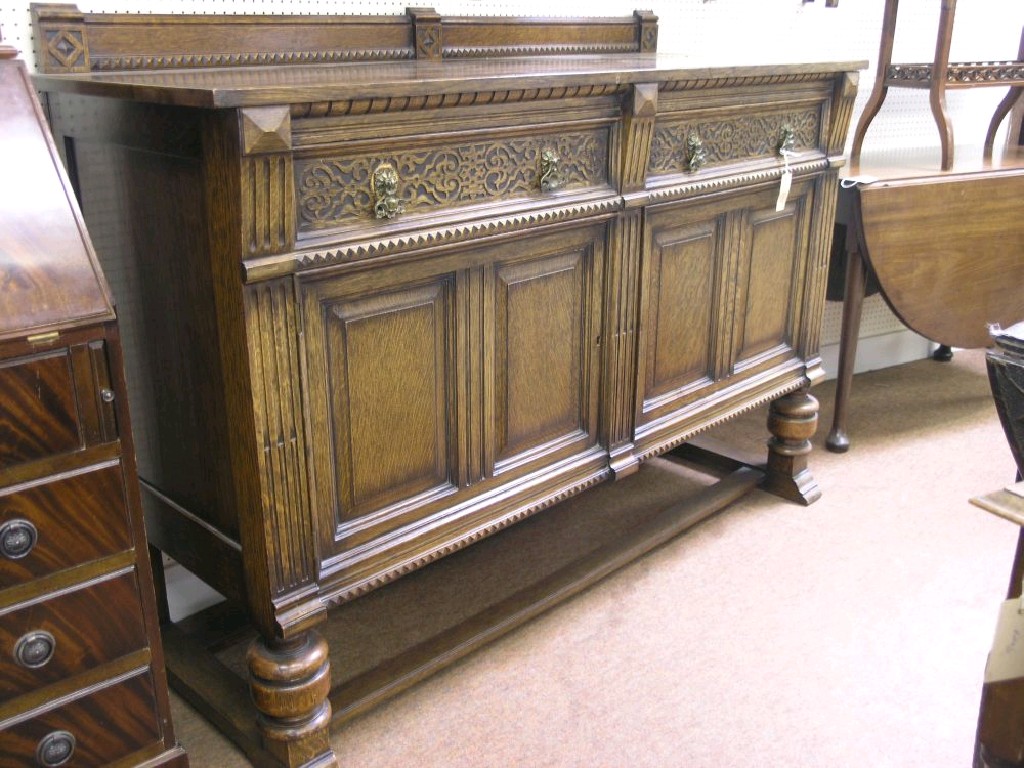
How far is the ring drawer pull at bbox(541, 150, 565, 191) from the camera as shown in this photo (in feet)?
5.56

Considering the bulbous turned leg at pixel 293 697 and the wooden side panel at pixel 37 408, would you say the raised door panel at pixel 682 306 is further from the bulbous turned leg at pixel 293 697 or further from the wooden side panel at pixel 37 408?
the wooden side panel at pixel 37 408

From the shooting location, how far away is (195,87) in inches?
49.4

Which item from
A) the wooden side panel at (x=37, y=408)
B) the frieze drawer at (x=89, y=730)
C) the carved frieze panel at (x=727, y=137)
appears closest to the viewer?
the wooden side panel at (x=37, y=408)

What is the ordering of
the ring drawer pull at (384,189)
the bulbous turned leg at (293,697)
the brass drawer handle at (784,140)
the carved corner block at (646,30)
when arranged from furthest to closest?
the carved corner block at (646,30), the brass drawer handle at (784,140), the bulbous turned leg at (293,697), the ring drawer pull at (384,189)

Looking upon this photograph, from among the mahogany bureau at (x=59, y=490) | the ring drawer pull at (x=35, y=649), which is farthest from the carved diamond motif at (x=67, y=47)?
the ring drawer pull at (x=35, y=649)

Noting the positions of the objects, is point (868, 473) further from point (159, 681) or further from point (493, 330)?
point (159, 681)

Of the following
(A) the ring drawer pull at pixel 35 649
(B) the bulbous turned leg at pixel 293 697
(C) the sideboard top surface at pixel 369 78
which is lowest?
(B) the bulbous turned leg at pixel 293 697

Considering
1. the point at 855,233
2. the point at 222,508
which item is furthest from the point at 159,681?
the point at 855,233

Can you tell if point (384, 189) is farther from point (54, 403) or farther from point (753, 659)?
point (753, 659)

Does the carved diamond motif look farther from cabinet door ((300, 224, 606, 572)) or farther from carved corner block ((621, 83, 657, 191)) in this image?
carved corner block ((621, 83, 657, 191))

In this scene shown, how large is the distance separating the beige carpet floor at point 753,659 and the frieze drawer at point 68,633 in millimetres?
477

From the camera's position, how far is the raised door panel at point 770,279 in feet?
7.47

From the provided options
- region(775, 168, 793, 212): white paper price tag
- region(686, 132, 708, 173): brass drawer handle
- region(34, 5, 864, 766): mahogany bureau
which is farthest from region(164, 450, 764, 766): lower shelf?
region(686, 132, 708, 173): brass drawer handle

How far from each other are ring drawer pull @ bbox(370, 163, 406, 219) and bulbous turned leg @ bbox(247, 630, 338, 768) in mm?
699
